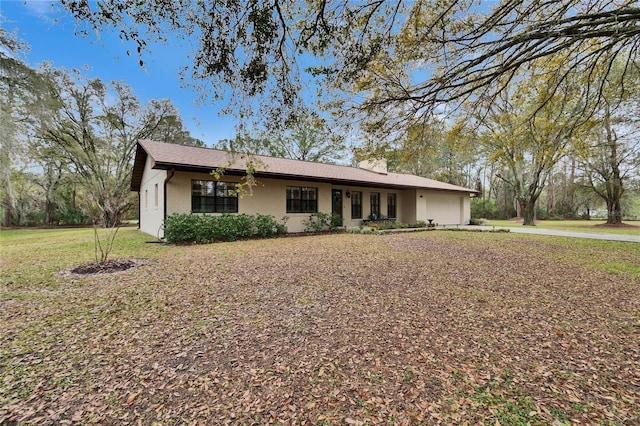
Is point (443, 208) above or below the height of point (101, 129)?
below

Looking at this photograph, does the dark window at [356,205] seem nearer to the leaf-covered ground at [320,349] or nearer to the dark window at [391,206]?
the dark window at [391,206]

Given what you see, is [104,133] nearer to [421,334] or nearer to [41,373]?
[41,373]

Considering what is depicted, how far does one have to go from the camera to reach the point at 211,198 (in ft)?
35.6

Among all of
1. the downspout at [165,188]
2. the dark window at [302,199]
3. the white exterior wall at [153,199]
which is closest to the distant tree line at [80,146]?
the white exterior wall at [153,199]

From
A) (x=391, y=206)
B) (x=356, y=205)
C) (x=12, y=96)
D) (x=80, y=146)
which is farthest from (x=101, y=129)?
(x=391, y=206)

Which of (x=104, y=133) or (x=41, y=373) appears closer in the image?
(x=41, y=373)

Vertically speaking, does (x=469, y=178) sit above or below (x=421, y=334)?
above

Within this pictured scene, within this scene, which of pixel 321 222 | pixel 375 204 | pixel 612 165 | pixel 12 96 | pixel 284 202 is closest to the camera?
pixel 12 96

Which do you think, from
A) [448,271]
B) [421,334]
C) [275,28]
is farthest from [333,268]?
[275,28]

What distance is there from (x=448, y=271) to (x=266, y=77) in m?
5.10

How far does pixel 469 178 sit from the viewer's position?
38344mm

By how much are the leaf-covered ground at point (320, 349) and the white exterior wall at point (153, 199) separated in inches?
219

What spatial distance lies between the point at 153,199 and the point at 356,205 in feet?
33.1

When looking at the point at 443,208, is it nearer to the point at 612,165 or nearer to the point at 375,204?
the point at 375,204
